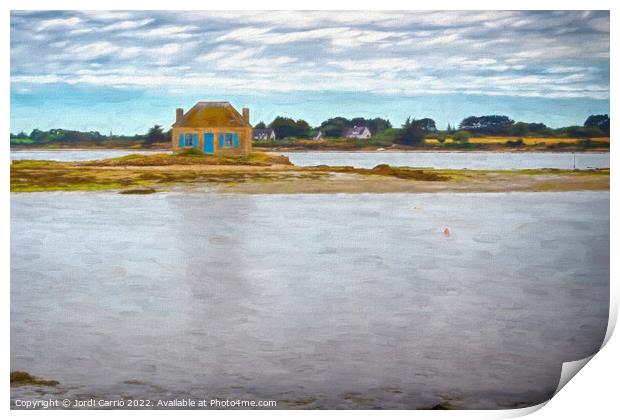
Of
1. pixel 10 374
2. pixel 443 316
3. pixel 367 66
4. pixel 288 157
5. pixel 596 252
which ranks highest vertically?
pixel 367 66

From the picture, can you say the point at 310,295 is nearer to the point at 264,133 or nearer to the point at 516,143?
the point at 264,133

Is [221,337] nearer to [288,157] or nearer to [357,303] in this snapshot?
[357,303]

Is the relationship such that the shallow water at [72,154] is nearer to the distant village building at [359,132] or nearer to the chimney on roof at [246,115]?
the chimney on roof at [246,115]

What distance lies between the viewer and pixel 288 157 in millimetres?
4188

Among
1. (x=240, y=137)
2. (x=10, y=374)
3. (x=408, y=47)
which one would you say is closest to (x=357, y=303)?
(x=240, y=137)

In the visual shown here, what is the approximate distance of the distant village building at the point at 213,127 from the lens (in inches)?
160

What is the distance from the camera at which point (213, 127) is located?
405 cm

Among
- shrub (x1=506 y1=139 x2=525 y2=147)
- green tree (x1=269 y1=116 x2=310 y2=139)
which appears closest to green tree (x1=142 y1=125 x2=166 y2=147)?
green tree (x1=269 y1=116 x2=310 y2=139)

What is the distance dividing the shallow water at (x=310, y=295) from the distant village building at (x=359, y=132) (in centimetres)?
34

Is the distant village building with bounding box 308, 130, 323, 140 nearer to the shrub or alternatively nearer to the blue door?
the blue door

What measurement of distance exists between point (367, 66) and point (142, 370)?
1.89 meters

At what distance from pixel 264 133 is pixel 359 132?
1.61ft

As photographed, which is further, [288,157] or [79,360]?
[288,157]

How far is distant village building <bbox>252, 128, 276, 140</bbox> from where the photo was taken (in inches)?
162
